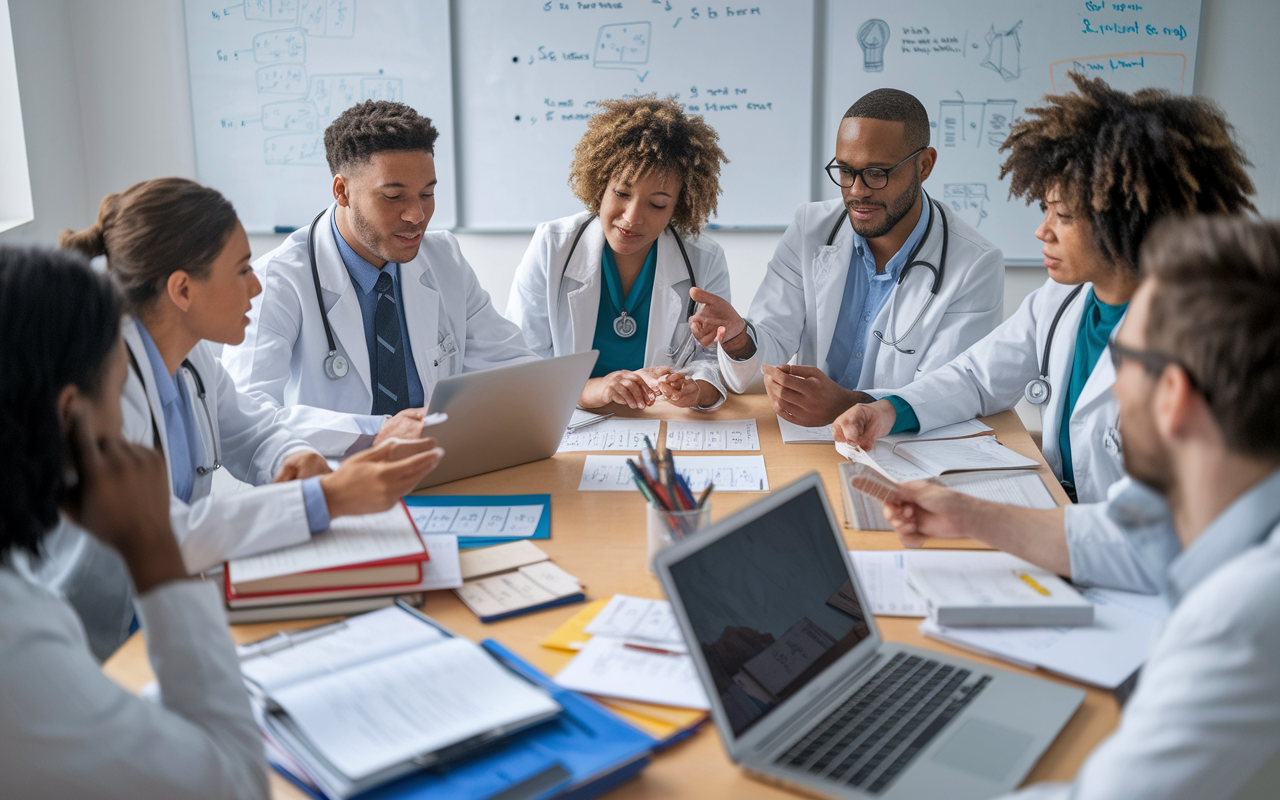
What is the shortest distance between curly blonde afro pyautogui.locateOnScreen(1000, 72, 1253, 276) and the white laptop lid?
0.98m

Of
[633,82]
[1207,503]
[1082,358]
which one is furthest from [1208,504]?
[633,82]

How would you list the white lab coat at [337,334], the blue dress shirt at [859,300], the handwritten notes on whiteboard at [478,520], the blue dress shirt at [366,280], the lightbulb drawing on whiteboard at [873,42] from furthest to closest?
1. the lightbulb drawing on whiteboard at [873,42]
2. the blue dress shirt at [859,300]
3. the blue dress shirt at [366,280]
4. the white lab coat at [337,334]
5. the handwritten notes on whiteboard at [478,520]

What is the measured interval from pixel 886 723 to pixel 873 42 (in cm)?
296

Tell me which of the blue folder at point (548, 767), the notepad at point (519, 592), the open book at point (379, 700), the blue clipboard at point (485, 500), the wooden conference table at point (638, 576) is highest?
the open book at point (379, 700)

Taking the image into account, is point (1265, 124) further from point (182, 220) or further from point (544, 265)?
point (182, 220)

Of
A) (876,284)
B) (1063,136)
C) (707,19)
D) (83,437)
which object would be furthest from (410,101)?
(83,437)

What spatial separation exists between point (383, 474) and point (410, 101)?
2636 millimetres

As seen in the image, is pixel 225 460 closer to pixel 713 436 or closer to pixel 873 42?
pixel 713 436

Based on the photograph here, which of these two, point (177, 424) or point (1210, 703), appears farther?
point (177, 424)

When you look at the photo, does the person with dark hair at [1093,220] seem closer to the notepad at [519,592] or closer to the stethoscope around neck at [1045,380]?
the stethoscope around neck at [1045,380]

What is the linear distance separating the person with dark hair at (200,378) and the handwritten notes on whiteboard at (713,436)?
1.91 ft

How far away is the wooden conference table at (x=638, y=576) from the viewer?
0.87m

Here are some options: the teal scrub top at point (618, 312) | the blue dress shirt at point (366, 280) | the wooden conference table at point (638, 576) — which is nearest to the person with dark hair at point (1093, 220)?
the wooden conference table at point (638, 576)

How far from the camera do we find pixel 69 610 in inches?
33.7
